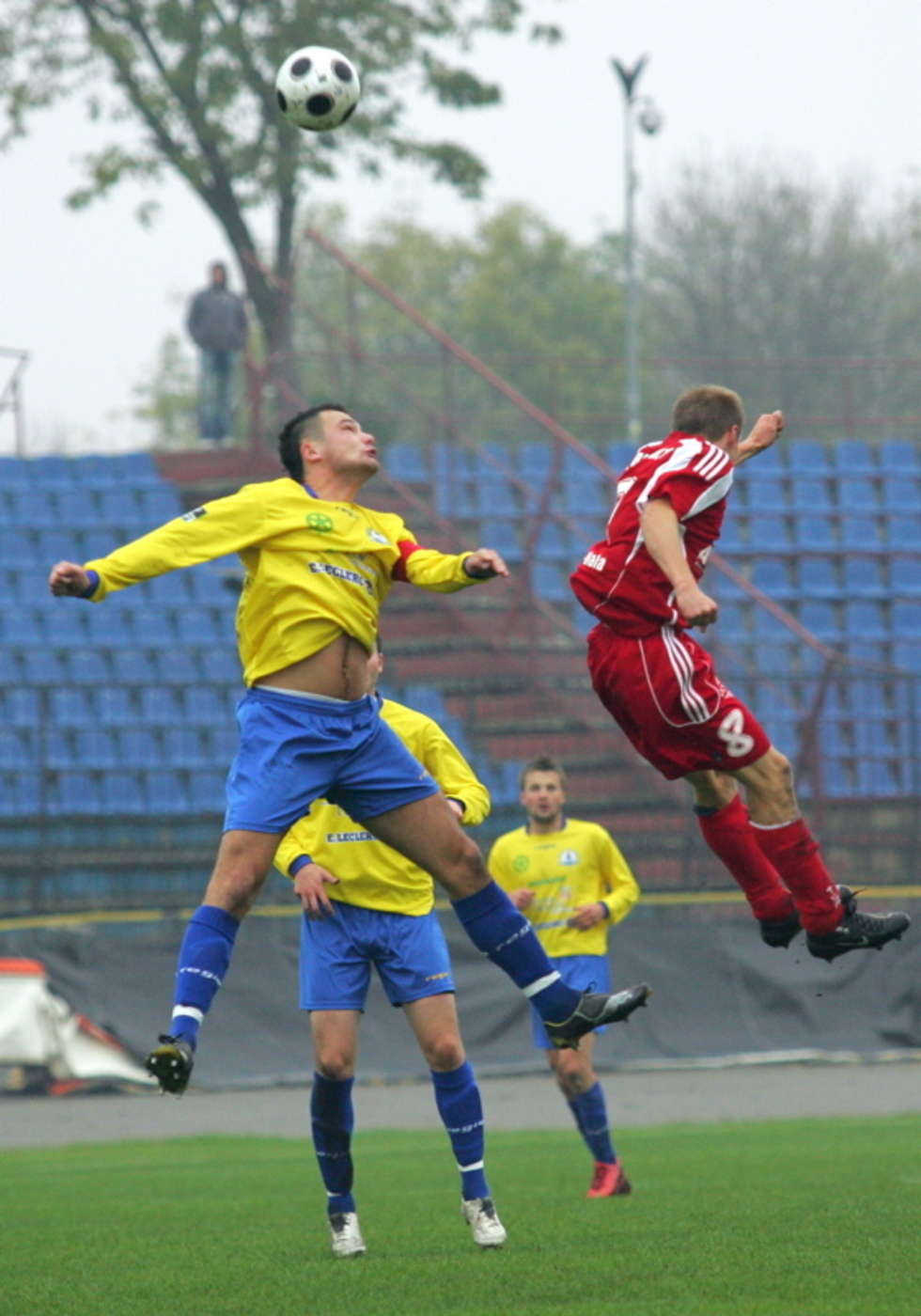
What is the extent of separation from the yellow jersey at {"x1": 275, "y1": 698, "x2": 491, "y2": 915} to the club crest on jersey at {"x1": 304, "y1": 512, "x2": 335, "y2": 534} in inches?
56.2

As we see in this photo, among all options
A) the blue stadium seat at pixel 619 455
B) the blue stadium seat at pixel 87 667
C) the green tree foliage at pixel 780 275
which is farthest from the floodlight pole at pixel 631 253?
the green tree foliage at pixel 780 275

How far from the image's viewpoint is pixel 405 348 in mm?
59219

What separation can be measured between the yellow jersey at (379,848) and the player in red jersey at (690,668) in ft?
4.24

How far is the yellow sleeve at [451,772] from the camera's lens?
834cm

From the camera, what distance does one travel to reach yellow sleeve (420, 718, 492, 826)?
8.34 meters

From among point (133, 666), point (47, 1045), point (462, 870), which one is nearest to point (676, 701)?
point (462, 870)

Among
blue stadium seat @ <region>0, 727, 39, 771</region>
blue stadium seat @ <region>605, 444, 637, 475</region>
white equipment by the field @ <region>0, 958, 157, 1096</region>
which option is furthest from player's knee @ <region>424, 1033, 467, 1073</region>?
blue stadium seat @ <region>605, 444, 637, 475</region>

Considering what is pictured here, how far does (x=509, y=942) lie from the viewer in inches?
272

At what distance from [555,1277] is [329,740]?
5.91ft

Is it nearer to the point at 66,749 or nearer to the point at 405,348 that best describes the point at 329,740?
the point at 66,749

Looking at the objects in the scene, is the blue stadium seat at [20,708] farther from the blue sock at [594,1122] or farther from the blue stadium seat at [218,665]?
the blue sock at [594,1122]

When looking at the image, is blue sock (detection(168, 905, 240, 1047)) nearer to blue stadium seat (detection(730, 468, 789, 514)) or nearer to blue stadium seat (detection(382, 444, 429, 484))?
blue stadium seat (detection(382, 444, 429, 484))

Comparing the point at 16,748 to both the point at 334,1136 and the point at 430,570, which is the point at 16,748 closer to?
the point at 334,1136

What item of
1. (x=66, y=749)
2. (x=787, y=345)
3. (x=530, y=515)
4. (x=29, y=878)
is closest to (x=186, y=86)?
(x=530, y=515)
